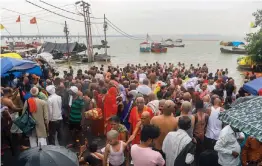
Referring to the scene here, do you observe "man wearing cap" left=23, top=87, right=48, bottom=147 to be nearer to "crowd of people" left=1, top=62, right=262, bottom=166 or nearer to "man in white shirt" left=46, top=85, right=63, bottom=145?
"crowd of people" left=1, top=62, right=262, bottom=166

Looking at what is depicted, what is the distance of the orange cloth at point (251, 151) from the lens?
3908mm

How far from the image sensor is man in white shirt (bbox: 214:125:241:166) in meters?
3.77

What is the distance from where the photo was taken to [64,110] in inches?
265

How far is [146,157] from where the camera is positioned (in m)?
3.21

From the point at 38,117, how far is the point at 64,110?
1.51 meters

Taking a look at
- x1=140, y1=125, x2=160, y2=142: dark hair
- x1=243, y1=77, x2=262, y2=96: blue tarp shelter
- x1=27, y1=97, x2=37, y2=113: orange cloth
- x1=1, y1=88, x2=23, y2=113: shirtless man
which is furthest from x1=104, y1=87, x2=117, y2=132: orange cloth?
x1=243, y1=77, x2=262, y2=96: blue tarp shelter

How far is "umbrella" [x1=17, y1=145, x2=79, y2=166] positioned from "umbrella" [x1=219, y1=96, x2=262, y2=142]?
1929mm

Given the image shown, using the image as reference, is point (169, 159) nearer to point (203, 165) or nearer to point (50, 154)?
point (203, 165)

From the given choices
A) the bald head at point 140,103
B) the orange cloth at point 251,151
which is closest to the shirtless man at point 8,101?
the bald head at point 140,103

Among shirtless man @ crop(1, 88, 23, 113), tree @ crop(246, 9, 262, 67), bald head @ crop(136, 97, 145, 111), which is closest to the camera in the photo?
bald head @ crop(136, 97, 145, 111)

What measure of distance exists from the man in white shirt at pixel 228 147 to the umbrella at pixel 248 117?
1.75ft

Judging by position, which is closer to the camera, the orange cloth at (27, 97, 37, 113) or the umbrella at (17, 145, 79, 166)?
the umbrella at (17, 145, 79, 166)

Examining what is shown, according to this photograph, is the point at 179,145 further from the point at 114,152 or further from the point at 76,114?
the point at 76,114

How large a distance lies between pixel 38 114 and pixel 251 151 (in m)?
3.81
